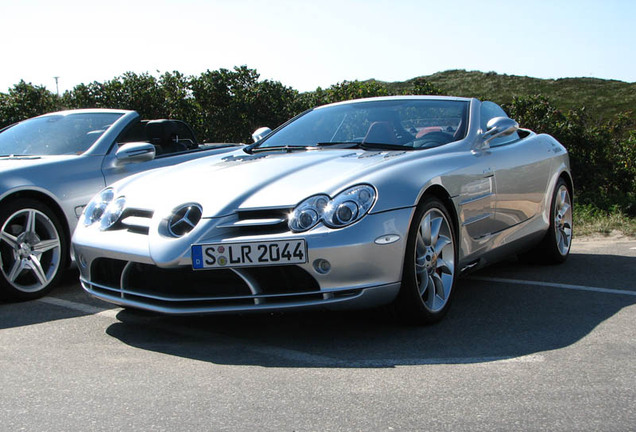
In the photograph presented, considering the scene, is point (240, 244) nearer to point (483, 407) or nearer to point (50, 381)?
point (50, 381)

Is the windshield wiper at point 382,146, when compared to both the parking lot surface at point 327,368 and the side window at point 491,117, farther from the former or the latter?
the parking lot surface at point 327,368

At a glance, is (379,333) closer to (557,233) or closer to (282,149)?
(282,149)

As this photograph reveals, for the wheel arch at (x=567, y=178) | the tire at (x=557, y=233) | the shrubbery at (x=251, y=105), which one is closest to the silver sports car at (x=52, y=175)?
the tire at (x=557, y=233)

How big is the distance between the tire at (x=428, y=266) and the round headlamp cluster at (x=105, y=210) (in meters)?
1.67

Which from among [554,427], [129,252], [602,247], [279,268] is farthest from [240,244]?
[602,247]

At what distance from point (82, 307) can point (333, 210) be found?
6.91ft

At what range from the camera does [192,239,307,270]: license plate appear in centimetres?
379

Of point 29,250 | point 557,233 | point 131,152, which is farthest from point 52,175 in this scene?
point 557,233

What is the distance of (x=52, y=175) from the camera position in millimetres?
5664

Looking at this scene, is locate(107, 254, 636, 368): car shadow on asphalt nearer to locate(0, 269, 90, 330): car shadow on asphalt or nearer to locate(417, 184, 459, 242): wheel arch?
locate(0, 269, 90, 330): car shadow on asphalt

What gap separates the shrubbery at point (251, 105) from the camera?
14.6m

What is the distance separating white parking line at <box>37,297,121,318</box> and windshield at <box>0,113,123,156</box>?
145 centimetres

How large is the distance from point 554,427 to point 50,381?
2.15 m

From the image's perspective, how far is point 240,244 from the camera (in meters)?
3.81
